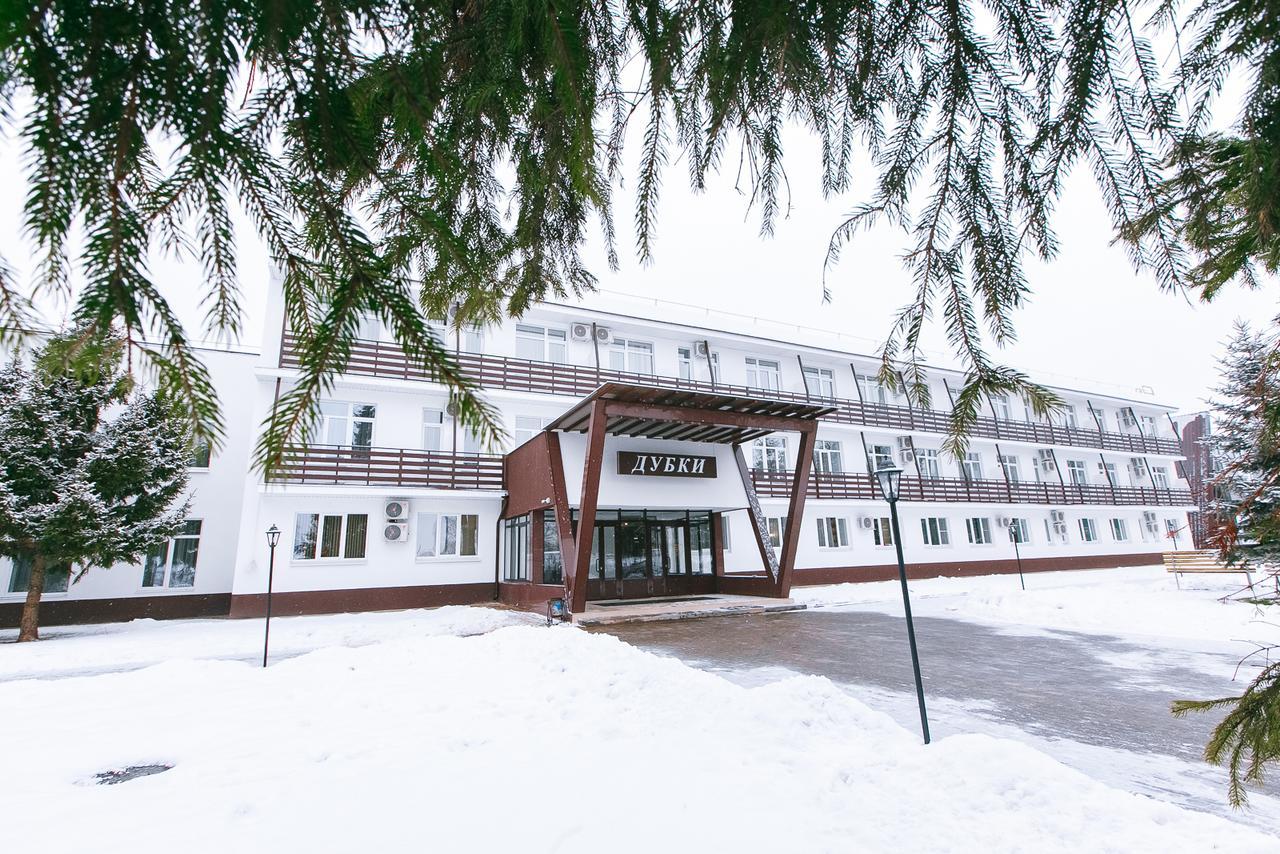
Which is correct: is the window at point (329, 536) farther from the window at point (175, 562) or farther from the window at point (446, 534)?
the window at point (175, 562)

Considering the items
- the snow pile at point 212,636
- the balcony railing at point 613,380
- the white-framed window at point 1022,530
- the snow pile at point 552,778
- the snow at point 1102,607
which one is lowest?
the snow at point 1102,607

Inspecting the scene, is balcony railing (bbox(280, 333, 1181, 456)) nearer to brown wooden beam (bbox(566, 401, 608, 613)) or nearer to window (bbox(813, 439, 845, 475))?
window (bbox(813, 439, 845, 475))

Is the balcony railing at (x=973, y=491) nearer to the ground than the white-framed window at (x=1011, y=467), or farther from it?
nearer to the ground

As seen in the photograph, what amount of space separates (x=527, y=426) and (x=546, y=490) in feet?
18.1

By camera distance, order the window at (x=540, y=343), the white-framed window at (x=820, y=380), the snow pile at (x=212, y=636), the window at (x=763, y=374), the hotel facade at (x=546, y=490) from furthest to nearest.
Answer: the white-framed window at (x=820, y=380) → the window at (x=763, y=374) → the window at (x=540, y=343) → the hotel facade at (x=546, y=490) → the snow pile at (x=212, y=636)

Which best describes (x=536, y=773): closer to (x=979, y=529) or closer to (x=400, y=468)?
(x=400, y=468)

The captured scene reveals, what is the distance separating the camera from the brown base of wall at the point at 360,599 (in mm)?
15094

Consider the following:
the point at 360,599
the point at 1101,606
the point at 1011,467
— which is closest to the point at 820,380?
the point at 1011,467

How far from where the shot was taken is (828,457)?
80.0 feet

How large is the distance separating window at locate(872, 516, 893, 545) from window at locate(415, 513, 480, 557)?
A: 16.1 m

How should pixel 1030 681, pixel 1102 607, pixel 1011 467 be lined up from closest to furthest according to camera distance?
pixel 1030 681, pixel 1102 607, pixel 1011 467

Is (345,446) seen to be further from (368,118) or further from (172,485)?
(368,118)

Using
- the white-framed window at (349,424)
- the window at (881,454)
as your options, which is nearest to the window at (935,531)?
the window at (881,454)

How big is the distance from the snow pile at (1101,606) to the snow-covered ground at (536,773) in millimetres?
5383
